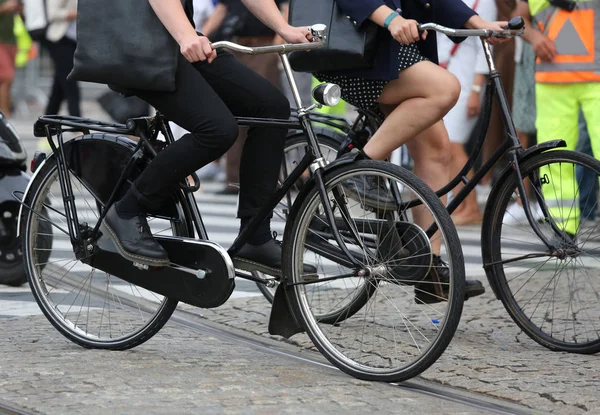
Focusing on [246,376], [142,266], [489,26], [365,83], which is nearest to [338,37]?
[365,83]

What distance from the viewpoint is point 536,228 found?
16.6ft

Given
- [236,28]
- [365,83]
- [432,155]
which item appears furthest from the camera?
[236,28]

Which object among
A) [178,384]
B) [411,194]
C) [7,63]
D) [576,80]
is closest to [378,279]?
[411,194]

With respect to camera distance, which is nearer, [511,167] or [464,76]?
[511,167]

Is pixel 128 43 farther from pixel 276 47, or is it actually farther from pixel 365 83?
pixel 365 83

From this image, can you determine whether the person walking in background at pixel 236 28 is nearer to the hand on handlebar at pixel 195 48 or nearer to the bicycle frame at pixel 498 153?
the bicycle frame at pixel 498 153

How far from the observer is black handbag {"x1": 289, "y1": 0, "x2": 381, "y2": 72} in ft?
16.4

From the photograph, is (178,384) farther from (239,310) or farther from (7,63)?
(7,63)

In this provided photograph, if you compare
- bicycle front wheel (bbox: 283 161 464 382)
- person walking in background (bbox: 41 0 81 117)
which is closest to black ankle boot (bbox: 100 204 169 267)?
bicycle front wheel (bbox: 283 161 464 382)

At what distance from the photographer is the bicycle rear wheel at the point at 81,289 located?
5137 millimetres

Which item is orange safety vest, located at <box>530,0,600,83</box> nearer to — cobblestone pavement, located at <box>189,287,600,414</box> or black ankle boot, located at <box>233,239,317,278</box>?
cobblestone pavement, located at <box>189,287,600,414</box>

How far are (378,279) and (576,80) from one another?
353 centimetres

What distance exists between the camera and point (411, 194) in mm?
4703

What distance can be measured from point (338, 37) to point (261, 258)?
887mm
